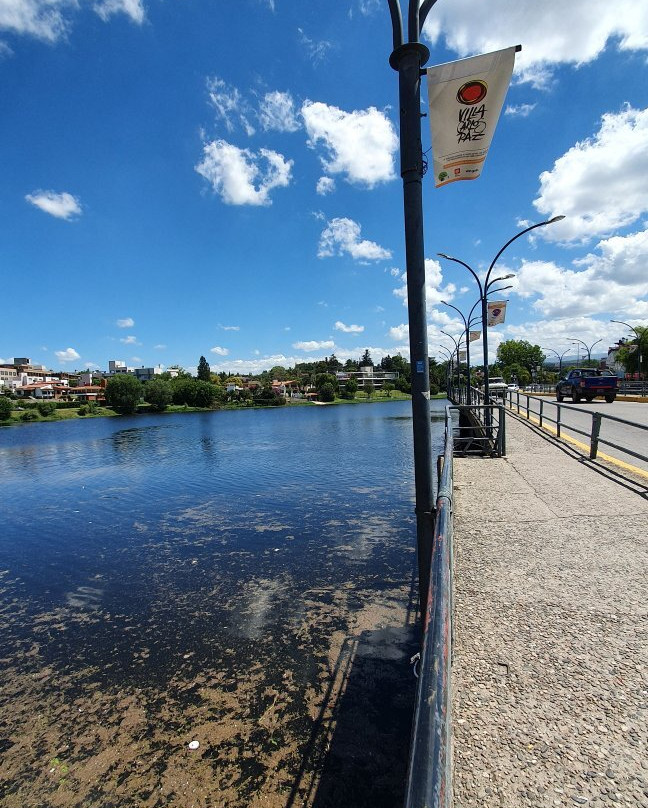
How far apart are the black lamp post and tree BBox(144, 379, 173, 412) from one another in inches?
4390

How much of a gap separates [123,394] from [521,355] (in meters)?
99.4

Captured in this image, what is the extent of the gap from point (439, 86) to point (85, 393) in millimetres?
167662

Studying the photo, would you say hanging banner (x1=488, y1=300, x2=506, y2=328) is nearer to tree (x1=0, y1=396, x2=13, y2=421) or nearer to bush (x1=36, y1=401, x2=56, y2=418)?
tree (x1=0, y1=396, x2=13, y2=421)

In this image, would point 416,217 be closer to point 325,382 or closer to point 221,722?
point 221,722

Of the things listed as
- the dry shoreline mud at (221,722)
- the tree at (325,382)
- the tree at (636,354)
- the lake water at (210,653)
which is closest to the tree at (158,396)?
the tree at (325,382)

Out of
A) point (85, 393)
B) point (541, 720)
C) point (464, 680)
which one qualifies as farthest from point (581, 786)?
point (85, 393)

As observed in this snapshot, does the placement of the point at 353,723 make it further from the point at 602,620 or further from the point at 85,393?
the point at 85,393

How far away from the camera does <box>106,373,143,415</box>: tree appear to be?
10350 cm

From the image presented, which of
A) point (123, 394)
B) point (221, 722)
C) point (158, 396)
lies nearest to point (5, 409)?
point (123, 394)

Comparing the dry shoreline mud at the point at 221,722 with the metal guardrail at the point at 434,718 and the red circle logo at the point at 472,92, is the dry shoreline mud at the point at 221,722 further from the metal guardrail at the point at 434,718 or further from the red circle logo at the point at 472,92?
the red circle logo at the point at 472,92

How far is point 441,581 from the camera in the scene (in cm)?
204

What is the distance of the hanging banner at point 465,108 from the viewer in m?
4.00

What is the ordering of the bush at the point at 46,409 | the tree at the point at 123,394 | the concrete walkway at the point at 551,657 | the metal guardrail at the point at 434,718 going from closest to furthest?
the metal guardrail at the point at 434,718
the concrete walkway at the point at 551,657
the bush at the point at 46,409
the tree at the point at 123,394

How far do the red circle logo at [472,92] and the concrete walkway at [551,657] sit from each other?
4.35 meters
